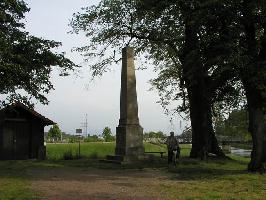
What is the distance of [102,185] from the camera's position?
14438 mm

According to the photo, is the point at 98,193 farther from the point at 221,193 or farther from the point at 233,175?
the point at 233,175

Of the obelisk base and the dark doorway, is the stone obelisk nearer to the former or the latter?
the obelisk base

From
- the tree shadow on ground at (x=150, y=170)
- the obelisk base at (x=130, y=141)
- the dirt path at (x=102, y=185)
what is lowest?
the dirt path at (x=102, y=185)

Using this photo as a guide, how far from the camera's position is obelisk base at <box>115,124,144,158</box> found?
23.8m

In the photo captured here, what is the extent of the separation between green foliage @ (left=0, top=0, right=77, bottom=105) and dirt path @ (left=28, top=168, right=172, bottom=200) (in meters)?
7.83

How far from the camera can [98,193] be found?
12.5 meters

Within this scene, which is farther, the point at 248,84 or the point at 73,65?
the point at 73,65

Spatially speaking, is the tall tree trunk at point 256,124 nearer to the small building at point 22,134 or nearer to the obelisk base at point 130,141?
the obelisk base at point 130,141

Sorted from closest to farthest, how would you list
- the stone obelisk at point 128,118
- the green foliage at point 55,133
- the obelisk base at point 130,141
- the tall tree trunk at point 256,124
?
the tall tree trunk at point 256,124 < the obelisk base at point 130,141 < the stone obelisk at point 128,118 < the green foliage at point 55,133

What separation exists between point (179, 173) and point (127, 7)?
12.8 meters

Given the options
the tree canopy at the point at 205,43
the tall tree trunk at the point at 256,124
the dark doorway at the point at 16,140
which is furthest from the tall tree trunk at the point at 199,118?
the dark doorway at the point at 16,140

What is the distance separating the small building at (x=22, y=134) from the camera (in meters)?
32.3

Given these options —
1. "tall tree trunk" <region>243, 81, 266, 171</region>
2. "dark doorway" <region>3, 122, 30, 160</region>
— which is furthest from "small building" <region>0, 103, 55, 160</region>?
"tall tree trunk" <region>243, 81, 266, 171</region>

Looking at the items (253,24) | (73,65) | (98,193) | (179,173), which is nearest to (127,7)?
(73,65)
